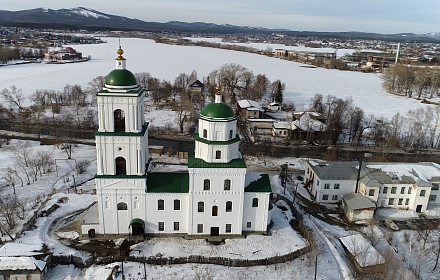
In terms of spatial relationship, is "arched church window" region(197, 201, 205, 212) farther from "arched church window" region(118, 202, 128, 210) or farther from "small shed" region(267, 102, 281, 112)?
"small shed" region(267, 102, 281, 112)

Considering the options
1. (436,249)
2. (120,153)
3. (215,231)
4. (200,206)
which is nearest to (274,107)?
(436,249)

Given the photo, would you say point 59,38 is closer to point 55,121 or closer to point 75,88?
point 75,88

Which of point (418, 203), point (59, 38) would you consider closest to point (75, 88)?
point (418, 203)

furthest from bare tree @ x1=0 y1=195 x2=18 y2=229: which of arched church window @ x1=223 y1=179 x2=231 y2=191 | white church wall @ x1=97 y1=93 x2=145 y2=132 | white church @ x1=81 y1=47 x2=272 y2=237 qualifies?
arched church window @ x1=223 y1=179 x2=231 y2=191

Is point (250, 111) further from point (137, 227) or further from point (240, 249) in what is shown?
point (137, 227)

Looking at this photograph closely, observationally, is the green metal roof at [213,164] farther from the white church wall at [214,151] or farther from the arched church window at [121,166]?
the arched church window at [121,166]

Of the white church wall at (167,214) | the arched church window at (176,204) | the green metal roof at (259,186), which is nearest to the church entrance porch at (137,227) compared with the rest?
the white church wall at (167,214)
